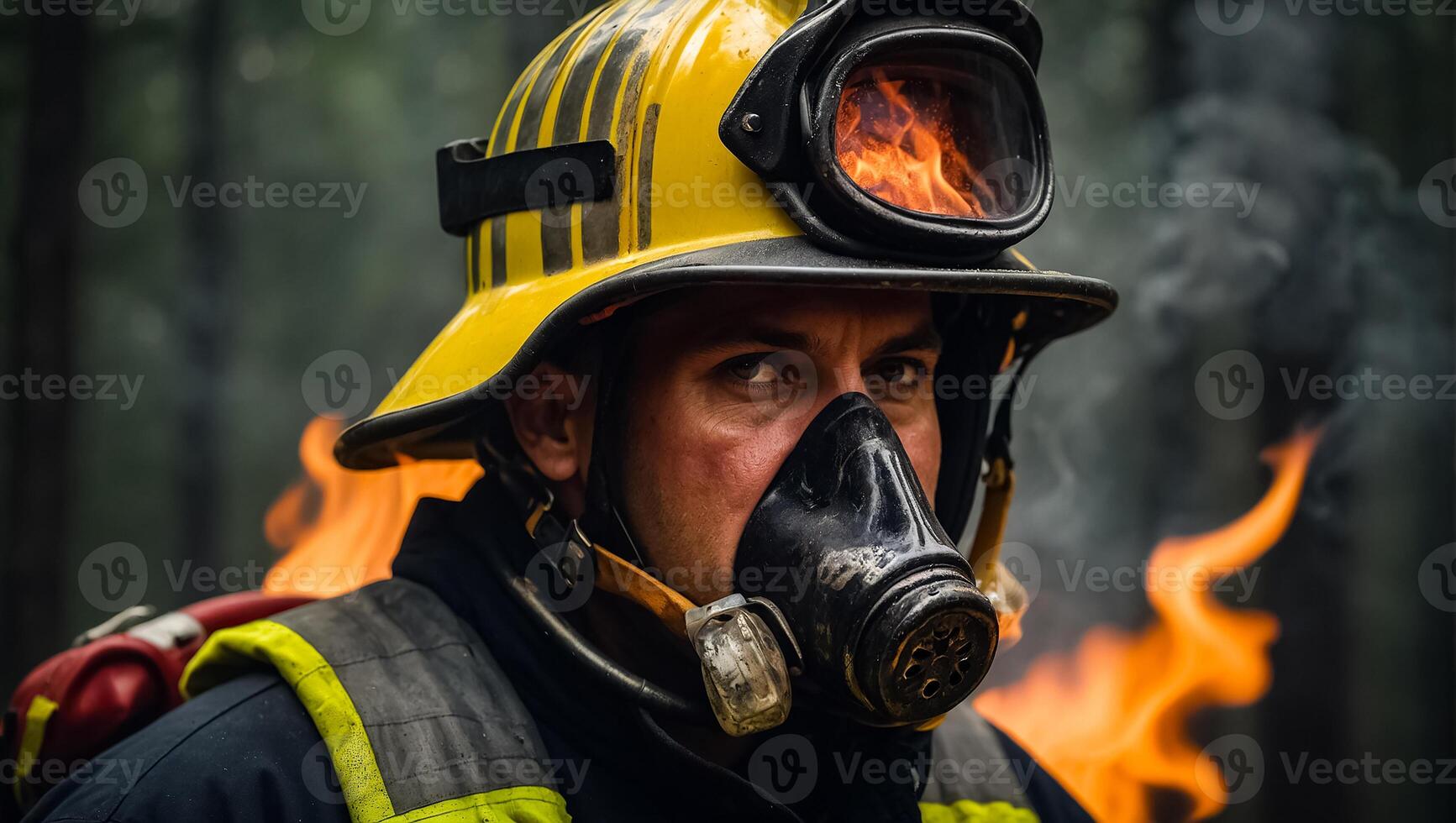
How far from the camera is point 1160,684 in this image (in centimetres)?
421

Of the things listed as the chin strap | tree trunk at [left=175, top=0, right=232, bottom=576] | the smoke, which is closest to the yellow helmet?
the chin strap

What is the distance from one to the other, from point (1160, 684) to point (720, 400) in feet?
9.47

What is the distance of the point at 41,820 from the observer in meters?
1.87

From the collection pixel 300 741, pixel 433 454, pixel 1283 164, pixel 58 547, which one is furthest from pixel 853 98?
pixel 58 547

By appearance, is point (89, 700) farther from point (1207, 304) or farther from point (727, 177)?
point (1207, 304)

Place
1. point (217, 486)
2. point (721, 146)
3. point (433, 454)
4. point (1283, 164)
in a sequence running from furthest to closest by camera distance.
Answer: point (217, 486)
point (1283, 164)
point (433, 454)
point (721, 146)

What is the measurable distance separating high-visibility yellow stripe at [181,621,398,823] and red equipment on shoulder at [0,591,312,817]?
0.16 meters

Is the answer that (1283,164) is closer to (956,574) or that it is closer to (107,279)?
(956,574)

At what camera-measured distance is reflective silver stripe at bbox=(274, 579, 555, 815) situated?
1.85m

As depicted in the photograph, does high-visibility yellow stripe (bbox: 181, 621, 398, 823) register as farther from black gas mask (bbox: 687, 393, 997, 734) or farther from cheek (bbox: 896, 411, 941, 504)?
cheek (bbox: 896, 411, 941, 504)

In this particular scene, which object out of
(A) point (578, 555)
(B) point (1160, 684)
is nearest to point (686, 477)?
(A) point (578, 555)

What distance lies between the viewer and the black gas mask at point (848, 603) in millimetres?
1806

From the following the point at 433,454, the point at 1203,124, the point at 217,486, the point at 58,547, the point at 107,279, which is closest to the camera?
the point at 433,454

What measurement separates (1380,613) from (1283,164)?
2.80 metres
